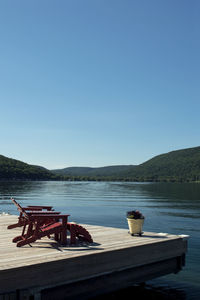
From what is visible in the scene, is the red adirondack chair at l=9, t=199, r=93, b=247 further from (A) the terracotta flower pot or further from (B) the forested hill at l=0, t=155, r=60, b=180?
(B) the forested hill at l=0, t=155, r=60, b=180

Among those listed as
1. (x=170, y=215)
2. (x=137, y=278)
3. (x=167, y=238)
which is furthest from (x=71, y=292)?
(x=170, y=215)

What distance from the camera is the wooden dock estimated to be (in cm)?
659

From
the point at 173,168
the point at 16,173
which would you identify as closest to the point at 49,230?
the point at 16,173

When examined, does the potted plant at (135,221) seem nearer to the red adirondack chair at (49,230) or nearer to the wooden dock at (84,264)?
the wooden dock at (84,264)

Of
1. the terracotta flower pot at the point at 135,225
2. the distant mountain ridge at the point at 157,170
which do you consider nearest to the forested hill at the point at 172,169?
the distant mountain ridge at the point at 157,170

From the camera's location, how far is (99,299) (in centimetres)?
869

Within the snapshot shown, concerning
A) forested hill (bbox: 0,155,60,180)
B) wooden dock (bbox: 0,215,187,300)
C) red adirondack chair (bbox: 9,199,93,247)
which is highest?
forested hill (bbox: 0,155,60,180)

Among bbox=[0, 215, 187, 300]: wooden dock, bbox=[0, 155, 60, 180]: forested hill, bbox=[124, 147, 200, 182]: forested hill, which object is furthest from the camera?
bbox=[124, 147, 200, 182]: forested hill

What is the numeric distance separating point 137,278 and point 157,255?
0.87 m

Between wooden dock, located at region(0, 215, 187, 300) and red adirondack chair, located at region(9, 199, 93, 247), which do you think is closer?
wooden dock, located at region(0, 215, 187, 300)

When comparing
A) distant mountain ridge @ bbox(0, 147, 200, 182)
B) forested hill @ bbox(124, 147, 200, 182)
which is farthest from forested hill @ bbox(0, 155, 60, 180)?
forested hill @ bbox(124, 147, 200, 182)

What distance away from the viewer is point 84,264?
7.49m

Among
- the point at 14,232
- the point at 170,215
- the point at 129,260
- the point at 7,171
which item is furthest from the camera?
the point at 7,171

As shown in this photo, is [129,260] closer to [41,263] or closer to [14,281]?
[41,263]
